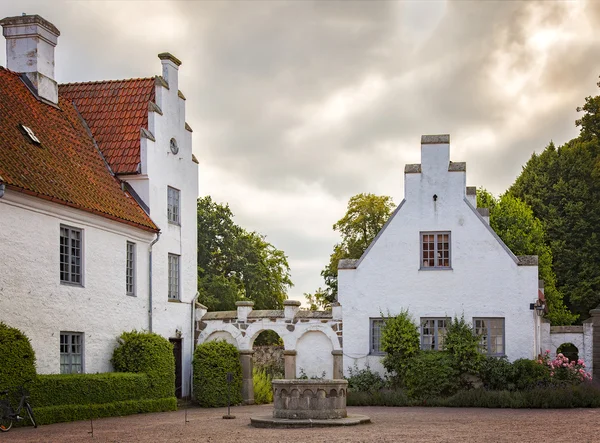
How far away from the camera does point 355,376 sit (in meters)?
33.1

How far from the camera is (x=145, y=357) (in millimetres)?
28609

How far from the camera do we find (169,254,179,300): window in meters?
33.1

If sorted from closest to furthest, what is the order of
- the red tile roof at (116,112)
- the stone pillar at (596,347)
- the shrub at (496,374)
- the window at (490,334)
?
1. the shrub at (496,374)
2. the red tile roof at (116,112)
3. the window at (490,334)
4. the stone pillar at (596,347)

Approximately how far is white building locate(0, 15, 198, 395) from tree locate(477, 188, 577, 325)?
676 inches

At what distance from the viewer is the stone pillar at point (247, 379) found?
109 feet

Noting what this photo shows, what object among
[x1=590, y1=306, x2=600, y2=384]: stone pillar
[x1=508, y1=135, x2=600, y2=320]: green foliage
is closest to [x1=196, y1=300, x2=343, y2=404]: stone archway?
[x1=590, y1=306, x2=600, y2=384]: stone pillar

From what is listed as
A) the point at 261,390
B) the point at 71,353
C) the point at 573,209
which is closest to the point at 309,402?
the point at 71,353

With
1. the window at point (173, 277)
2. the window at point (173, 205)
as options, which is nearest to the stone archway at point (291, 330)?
the window at point (173, 277)

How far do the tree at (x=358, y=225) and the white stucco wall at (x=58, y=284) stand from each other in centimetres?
2566

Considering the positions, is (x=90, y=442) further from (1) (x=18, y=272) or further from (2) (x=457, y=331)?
(2) (x=457, y=331)

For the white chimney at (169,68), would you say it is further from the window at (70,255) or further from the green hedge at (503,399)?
the green hedge at (503,399)

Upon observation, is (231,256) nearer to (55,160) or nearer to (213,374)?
(213,374)

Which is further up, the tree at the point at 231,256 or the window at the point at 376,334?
the tree at the point at 231,256

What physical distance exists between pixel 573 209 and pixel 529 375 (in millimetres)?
19852
